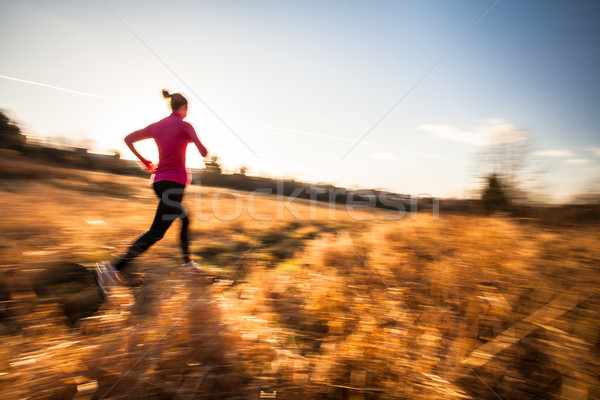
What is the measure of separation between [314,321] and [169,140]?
92.8 inches

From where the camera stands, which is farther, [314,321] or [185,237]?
[185,237]

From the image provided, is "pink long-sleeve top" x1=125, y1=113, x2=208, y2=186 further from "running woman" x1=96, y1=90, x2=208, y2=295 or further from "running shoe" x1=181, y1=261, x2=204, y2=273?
"running shoe" x1=181, y1=261, x2=204, y2=273

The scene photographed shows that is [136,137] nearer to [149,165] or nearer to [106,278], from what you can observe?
[149,165]

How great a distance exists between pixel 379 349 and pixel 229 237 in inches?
175

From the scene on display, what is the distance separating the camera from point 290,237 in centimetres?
610

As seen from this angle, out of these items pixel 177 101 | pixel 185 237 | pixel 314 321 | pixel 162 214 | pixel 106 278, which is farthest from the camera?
pixel 185 237

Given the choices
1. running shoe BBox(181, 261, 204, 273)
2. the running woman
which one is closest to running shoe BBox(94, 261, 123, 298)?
the running woman

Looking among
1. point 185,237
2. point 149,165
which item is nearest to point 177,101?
point 149,165

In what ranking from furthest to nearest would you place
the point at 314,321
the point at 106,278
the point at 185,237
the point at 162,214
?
the point at 185,237
the point at 162,214
the point at 106,278
the point at 314,321

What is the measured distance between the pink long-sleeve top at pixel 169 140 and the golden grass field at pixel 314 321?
3.98ft

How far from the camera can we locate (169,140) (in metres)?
2.82

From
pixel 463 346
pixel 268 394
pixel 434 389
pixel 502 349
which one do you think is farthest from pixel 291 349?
pixel 502 349

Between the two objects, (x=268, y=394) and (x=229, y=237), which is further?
(x=229, y=237)

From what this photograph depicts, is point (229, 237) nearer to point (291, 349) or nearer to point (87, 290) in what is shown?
point (87, 290)
